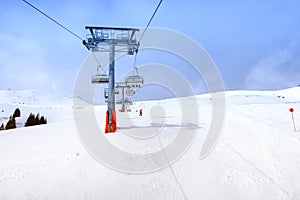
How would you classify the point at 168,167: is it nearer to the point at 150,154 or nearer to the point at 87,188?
the point at 150,154

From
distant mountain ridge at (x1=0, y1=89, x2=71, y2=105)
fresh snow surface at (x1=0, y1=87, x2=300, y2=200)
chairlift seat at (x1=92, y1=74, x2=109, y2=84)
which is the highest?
distant mountain ridge at (x1=0, y1=89, x2=71, y2=105)

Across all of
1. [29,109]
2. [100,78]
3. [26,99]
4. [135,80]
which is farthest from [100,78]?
[26,99]

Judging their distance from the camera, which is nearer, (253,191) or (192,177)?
(253,191)

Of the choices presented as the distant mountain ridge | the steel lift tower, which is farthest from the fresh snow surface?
the distant mountain ridge

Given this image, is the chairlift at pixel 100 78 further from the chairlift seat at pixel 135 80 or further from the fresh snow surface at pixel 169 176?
the fresh snow surface at pixel 169 176

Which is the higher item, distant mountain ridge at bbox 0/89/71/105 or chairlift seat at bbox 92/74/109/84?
distant mountain ridge at bbox 0/89/71/105

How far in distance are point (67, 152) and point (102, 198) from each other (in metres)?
2.98

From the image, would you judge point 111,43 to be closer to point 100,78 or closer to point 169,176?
point 100,78

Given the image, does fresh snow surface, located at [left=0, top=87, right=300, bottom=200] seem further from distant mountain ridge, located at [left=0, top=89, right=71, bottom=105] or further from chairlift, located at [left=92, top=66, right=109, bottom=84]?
distant mountain ridge, located at [left=0, top=89, right=71, bottom=105]

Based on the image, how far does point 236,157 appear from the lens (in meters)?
4.43

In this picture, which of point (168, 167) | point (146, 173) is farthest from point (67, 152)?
point (168, 167)

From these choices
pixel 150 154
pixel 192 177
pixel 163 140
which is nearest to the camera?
pixel 192 177

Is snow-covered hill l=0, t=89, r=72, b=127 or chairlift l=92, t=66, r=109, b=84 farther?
snow-covered hill l=0, t=89, r=72, b=127

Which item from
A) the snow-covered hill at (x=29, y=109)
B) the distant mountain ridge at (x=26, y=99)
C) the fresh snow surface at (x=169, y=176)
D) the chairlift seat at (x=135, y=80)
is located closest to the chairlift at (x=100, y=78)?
the chairlift seat at (x=135, y=80)
